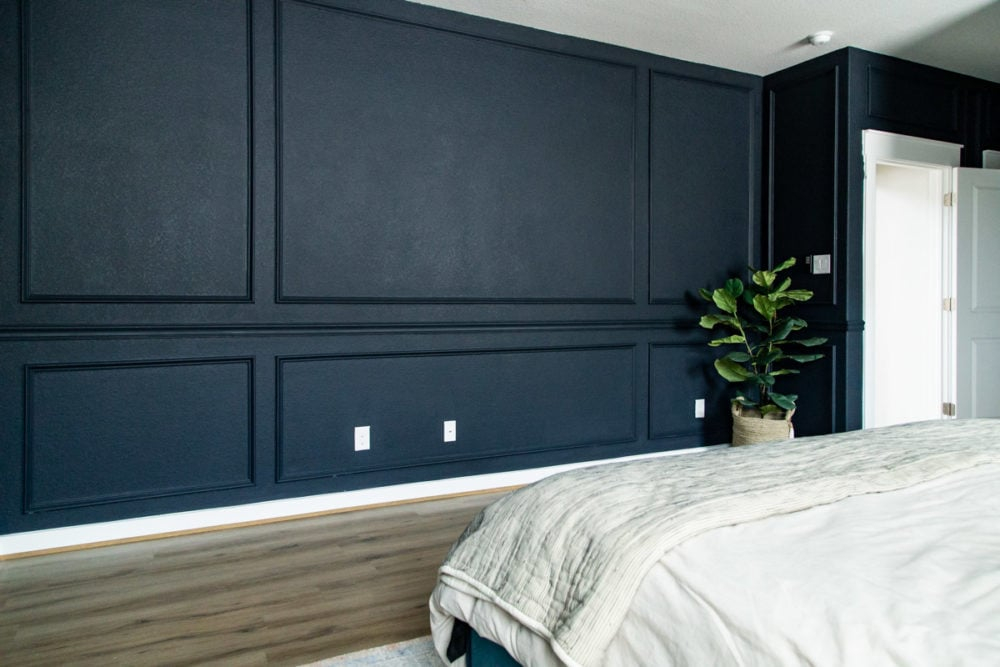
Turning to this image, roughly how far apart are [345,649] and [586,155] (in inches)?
116

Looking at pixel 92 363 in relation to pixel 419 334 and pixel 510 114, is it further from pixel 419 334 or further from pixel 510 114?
pixel 510 114

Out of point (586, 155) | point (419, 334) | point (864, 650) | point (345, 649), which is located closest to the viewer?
point (864, 650)

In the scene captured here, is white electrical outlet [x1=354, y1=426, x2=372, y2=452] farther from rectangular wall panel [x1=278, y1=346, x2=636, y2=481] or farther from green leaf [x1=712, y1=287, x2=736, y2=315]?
green leaf [x1=712, y1=287, x2=736, y2=315]

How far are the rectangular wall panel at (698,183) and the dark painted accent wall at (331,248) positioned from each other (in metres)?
0.02

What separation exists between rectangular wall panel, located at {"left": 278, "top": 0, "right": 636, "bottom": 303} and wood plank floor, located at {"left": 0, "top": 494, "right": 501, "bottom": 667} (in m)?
1.12

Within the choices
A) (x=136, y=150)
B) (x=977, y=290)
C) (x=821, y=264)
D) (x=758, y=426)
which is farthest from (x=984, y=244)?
(x=136, y=150)

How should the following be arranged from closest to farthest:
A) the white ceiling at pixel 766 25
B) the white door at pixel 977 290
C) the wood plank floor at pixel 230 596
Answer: the wood plank floor at pixel 230 596
the white ceiling at pixel 766 25
the white door at pixel 977 290

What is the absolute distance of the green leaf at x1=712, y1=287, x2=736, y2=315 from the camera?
4.12m

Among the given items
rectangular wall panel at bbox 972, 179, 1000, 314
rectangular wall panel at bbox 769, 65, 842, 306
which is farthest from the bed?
rectangular wall panel at bbox 972, 179, 1000, 314

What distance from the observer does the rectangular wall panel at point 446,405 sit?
3.26 meters

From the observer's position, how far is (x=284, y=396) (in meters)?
3.20

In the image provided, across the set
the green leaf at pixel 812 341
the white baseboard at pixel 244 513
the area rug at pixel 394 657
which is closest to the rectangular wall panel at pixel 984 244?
the green leaf at pixel 812 341

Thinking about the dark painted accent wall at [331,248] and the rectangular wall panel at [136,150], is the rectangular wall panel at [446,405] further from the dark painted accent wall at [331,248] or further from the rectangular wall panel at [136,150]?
the rectangular wall panel at [136,150]

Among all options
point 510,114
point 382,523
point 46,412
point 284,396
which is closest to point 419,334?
point 284,396
